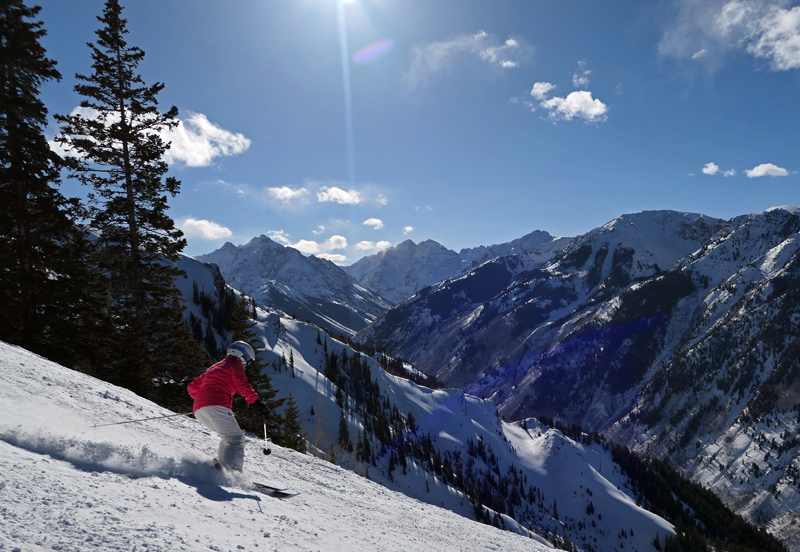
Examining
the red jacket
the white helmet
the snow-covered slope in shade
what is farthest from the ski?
the white helmet

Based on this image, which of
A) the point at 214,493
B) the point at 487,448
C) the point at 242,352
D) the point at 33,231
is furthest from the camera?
the point at 487,448

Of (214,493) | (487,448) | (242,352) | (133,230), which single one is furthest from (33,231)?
(487,448)

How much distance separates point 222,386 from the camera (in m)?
9.19

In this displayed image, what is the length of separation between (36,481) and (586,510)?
178m

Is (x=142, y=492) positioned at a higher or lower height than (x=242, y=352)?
lower

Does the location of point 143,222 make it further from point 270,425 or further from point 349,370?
point 349,370

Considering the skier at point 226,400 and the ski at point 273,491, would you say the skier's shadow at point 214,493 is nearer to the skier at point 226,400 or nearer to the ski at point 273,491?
the ski at point 273,491

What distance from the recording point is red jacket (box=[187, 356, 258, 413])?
898 centimetres

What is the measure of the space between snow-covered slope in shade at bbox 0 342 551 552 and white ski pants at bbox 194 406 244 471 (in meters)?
0.33

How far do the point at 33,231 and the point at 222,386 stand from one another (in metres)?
15.1

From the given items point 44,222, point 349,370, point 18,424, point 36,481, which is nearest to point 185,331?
point 44,222

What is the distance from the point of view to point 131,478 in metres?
6.45

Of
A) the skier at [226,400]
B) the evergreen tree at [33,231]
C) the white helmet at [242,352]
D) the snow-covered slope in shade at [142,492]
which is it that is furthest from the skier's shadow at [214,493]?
the evergreen tree at [33,231]

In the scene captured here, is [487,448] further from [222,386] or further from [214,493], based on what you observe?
[214,493]
